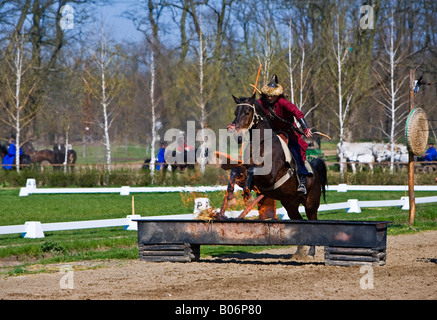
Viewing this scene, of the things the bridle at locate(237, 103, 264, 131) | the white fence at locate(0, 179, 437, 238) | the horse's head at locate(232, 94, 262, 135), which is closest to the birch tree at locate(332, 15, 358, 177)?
the white fence at locate(0, 179, 437, 238)

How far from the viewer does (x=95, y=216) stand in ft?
64.6

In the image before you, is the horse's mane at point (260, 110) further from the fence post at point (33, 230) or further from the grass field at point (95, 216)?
the fence post at point (33, 230)

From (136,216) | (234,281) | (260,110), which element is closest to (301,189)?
(260,110)

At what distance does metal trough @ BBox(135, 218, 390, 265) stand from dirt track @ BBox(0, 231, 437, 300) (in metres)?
0.24

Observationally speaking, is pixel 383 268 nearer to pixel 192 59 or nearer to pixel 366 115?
pixel 192 59

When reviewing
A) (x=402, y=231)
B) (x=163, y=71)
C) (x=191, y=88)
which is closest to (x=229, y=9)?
(x=163, y=71)

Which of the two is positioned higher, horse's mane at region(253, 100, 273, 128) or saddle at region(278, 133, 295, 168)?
horse's mane at region(253, 100, 273, 128)

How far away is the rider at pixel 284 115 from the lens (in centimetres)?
1145

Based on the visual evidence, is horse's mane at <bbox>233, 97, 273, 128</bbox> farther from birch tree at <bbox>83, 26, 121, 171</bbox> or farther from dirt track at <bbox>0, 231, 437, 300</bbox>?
birch tree at <bbox>83, 26, 121, 171</bbox>

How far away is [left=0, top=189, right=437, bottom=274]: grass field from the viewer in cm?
1312

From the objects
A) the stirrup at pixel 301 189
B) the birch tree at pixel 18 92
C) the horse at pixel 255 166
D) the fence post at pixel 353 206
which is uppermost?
the birch tree at pixel 18 92

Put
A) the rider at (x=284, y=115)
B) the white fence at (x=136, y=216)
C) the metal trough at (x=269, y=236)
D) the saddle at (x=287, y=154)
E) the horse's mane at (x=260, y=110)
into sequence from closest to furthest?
the metal trough at (x=269, y=236) < the horse's mane at (x=260, y=110) < the saddle at (x=287, y=154) < the rider at (x=284, y=115) < the white fence at (x=136, y=216)

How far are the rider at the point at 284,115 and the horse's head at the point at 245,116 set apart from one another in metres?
0.72

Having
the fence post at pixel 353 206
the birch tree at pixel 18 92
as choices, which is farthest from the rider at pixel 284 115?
the birch tree at pixel 18 92
